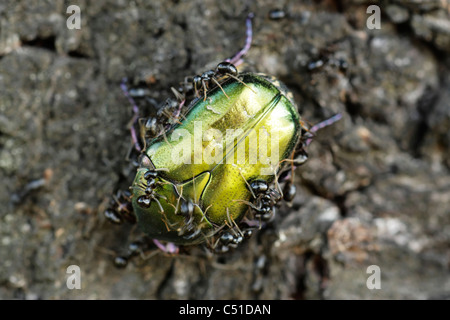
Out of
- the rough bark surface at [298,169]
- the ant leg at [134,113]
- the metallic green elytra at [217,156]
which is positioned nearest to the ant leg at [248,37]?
the rough bark surface at [298,169]

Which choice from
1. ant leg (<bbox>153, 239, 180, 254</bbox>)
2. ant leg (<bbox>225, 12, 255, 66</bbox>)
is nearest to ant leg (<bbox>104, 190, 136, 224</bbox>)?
ant leg (<bbox>153, 239, 180, 254</bbox>)

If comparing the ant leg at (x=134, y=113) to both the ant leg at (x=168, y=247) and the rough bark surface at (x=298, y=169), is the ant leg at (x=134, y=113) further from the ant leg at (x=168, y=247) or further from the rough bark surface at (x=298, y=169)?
the ant leg at (x=168, y=247)

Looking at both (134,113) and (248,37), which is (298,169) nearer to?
(248,37)

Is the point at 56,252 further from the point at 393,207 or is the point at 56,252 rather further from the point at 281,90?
the point at 393,207

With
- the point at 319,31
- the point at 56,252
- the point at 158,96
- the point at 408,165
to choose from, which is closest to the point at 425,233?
the point at 408,165

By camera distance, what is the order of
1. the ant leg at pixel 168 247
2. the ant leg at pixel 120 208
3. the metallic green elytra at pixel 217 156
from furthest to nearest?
1. the ant leg at pixel 168 247
2. the ant leg at pixel 120 208
3. the metallic green elytra at pixel 217 156

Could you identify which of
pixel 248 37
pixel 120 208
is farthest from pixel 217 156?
pixel 248 37

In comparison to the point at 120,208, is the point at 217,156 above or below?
above

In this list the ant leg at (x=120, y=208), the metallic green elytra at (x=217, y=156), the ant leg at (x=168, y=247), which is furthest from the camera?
the ant leg at (x=168, y=247)
